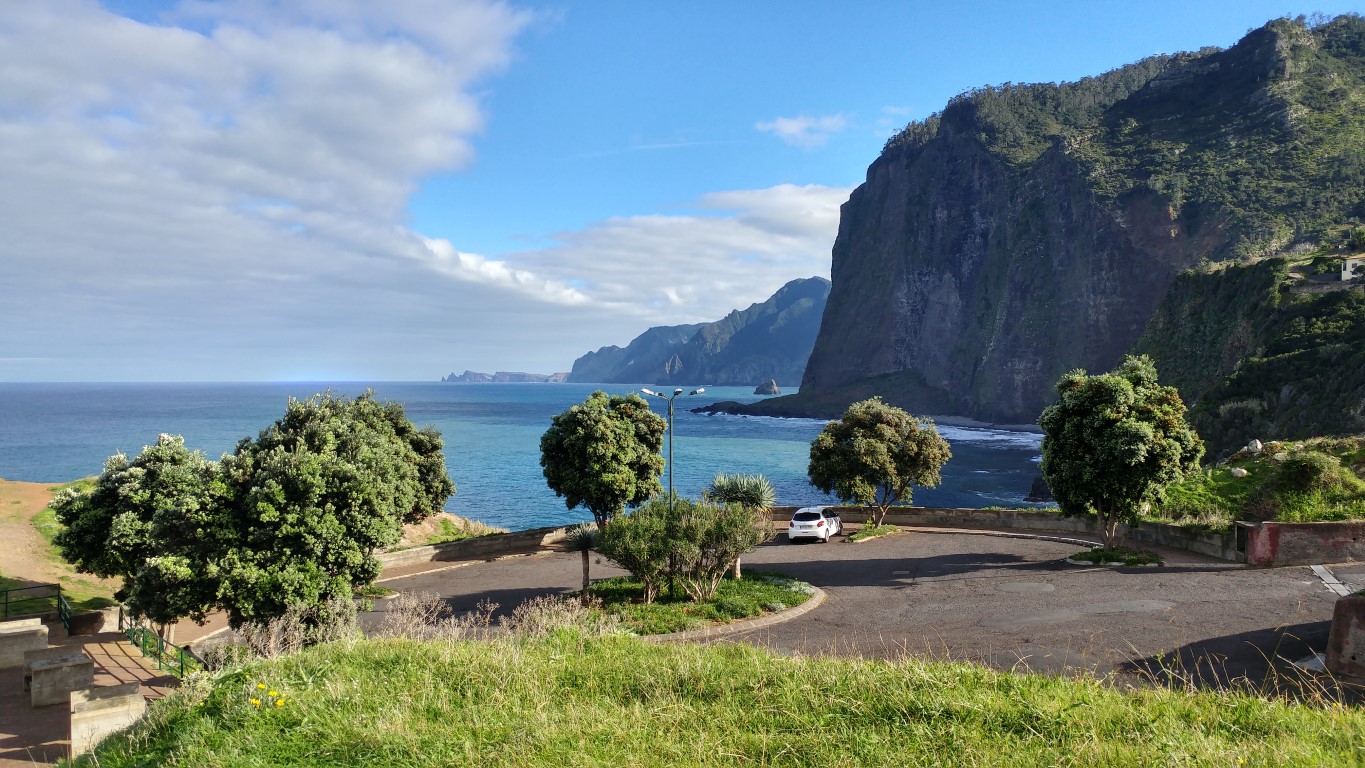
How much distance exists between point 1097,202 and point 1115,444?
13323 cm

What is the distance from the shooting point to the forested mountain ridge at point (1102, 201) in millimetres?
107938

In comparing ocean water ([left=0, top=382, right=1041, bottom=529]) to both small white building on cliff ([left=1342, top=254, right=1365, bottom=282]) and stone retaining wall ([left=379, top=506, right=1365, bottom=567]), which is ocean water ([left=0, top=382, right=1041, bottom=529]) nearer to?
stone retaining wall ([left=379, top=506, right=1365, bottom=567])

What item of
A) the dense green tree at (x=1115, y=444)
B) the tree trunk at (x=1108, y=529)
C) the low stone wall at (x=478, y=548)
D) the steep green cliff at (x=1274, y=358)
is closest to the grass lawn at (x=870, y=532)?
the dense green tree at (x=1115, y=444)

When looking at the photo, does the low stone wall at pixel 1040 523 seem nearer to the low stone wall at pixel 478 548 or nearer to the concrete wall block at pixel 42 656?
the low stone wall at pixel 478 548

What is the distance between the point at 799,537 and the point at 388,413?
1859 centimetres

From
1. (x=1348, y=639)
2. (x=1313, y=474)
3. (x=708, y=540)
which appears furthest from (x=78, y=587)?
(x=1313, y=474)

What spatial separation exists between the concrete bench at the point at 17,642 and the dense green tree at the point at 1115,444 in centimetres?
2903

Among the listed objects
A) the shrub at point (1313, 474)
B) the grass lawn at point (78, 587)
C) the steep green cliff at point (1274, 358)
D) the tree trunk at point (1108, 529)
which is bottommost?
the grass lawn at point (78, 587)

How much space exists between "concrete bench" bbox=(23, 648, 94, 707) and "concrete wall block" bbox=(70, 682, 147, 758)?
8.70ft

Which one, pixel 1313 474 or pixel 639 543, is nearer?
pixel 639 543

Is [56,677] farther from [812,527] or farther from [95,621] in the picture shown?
[812,527]

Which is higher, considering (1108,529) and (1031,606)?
(1108,529)

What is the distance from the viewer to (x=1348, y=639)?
40.6 feet

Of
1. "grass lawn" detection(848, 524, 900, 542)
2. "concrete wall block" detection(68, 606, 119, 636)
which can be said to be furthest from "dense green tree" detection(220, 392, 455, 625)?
"grass lawn" detection(848, 524, 900, 542)
